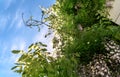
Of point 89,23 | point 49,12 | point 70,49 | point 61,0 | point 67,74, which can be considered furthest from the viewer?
point 49,12

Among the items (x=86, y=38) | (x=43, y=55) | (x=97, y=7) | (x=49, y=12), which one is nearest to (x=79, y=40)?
(x=86, y=38)

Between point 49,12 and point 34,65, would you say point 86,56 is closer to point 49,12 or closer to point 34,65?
point 34,65

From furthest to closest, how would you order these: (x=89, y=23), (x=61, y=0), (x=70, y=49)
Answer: (x=61, y=0)
(x=89, y=23)
(x=70, y=49)

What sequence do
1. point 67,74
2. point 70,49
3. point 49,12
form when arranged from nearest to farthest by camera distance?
1. point 67,74
2. point 70,49
3. point 49,12

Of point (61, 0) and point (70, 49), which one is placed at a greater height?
point (61, 0)

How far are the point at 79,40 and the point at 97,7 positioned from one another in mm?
2259

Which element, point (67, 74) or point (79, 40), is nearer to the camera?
point (67, 74)

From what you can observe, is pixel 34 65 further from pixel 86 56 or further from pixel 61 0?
pixel 61 0

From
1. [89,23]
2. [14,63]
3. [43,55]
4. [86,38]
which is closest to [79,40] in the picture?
[86,38]

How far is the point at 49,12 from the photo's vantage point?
925 cm

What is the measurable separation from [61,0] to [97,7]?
0.89 meters

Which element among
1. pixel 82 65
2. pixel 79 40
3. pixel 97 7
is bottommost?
pixel 82 65

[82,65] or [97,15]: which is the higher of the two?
[97,15]

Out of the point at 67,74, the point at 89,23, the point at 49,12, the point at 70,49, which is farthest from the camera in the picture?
the point at 49,12
